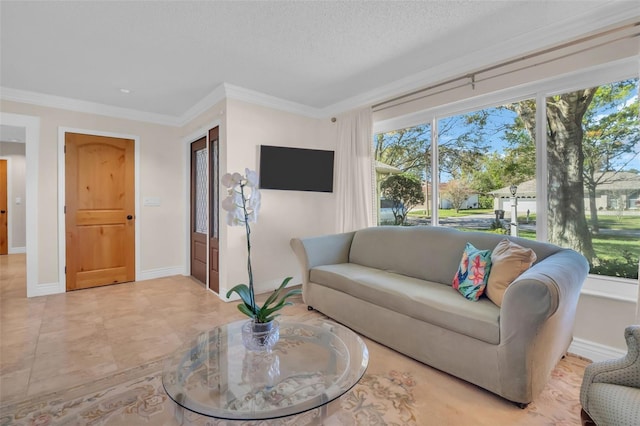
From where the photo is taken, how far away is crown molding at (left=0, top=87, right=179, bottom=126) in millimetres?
3424

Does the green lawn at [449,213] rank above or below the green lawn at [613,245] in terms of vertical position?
above

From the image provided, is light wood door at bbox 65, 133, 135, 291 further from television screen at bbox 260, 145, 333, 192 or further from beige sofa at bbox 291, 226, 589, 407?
beige sofa at bbox 291, 226, 589, 407

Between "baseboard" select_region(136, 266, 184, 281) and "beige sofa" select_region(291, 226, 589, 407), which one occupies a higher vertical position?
"beige sofa" select_region(291, 226, 589, 407)

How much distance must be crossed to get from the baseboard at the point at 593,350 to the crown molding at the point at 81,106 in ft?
17.3

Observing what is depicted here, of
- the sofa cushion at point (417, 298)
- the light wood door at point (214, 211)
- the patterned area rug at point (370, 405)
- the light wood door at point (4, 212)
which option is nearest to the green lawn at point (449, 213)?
the sofa cushion at point (417, 298)

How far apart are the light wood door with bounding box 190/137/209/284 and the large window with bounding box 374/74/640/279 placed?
2829mm

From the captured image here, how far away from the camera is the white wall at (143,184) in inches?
143

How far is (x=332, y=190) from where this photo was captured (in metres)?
4.01

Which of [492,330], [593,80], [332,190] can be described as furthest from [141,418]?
[593,80]

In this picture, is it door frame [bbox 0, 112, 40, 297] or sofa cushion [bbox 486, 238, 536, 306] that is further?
door frame [bbox 0, 112, 40, 297]

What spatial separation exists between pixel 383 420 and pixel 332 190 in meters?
2.83

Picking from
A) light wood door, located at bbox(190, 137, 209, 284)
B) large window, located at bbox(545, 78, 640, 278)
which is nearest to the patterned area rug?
large window, located at bbox(545, 78, 640, 278)

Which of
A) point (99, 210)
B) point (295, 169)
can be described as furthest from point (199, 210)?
point (295, 169)

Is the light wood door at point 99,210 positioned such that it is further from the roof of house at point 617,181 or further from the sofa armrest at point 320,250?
the roof of house at point 617,181
